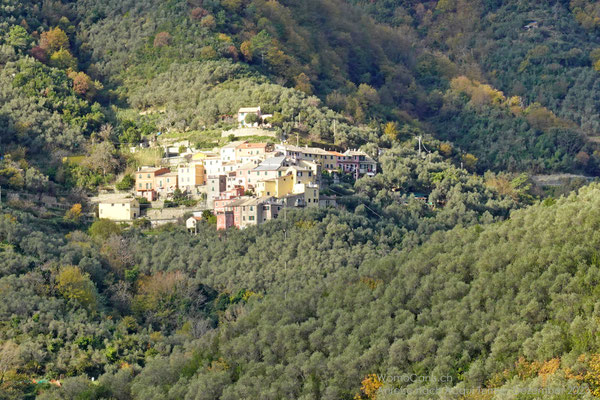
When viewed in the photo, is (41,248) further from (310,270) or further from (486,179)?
(486,179)

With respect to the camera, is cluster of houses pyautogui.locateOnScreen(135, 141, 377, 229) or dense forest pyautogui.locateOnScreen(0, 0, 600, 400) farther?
cluster of houses pyautogui.locateOnScreen(135, 141, 377, 229)

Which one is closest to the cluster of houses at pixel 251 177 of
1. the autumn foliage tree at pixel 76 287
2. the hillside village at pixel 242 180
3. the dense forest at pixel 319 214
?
the hillside village at pixel 242 180

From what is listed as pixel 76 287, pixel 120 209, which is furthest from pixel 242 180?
pixel 76 287

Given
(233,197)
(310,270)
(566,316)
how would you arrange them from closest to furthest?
(566,316) < (310,270) < (233,197)

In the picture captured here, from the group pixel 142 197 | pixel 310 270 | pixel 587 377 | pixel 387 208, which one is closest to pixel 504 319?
pixel 587 377

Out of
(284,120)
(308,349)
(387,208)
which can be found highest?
(284,120)

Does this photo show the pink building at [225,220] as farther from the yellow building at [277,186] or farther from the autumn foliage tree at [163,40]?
the autumn foliage tree at [163,40]

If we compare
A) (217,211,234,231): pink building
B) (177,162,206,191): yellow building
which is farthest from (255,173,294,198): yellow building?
(177,162,206,191): yellow building

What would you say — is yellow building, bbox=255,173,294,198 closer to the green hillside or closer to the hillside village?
the hillside village
